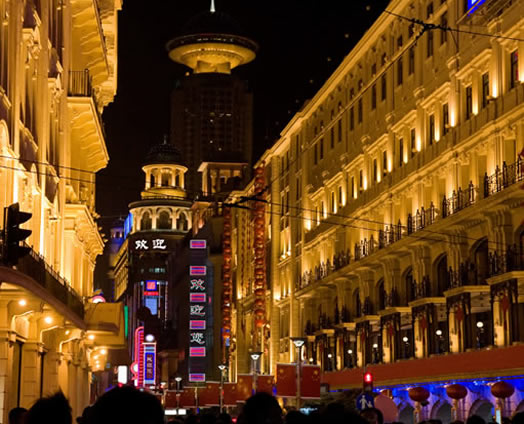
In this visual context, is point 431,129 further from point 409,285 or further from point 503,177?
point 503,177

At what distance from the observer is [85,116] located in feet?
145

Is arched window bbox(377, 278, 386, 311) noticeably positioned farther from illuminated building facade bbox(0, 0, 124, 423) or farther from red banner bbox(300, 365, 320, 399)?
red banner bbox(300, 365, 320, 399)

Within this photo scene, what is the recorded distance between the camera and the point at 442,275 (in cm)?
5025

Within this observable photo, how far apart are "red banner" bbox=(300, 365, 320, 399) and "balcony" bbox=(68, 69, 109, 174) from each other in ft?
37.8

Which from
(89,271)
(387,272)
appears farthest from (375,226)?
(89,271)

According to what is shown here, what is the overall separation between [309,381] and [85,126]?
1260 centimetres

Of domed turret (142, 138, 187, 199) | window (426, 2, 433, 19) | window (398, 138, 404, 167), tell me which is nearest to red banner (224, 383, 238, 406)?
window (398, 138, 404, 167)

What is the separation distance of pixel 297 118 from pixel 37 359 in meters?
47.3

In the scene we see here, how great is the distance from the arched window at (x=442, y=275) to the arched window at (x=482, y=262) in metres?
3.47

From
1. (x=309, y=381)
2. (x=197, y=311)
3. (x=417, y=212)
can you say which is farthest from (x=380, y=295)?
(x=197, y=311)

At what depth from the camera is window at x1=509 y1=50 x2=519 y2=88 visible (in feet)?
137

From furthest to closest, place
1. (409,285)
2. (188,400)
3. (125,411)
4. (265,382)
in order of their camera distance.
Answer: (188,400)
(265,382)
(409,285)
(125,411)

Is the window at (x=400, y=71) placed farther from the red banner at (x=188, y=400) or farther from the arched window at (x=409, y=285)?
the red banner at (x=188, y=400)

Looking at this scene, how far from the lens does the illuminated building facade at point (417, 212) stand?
4238 cm
